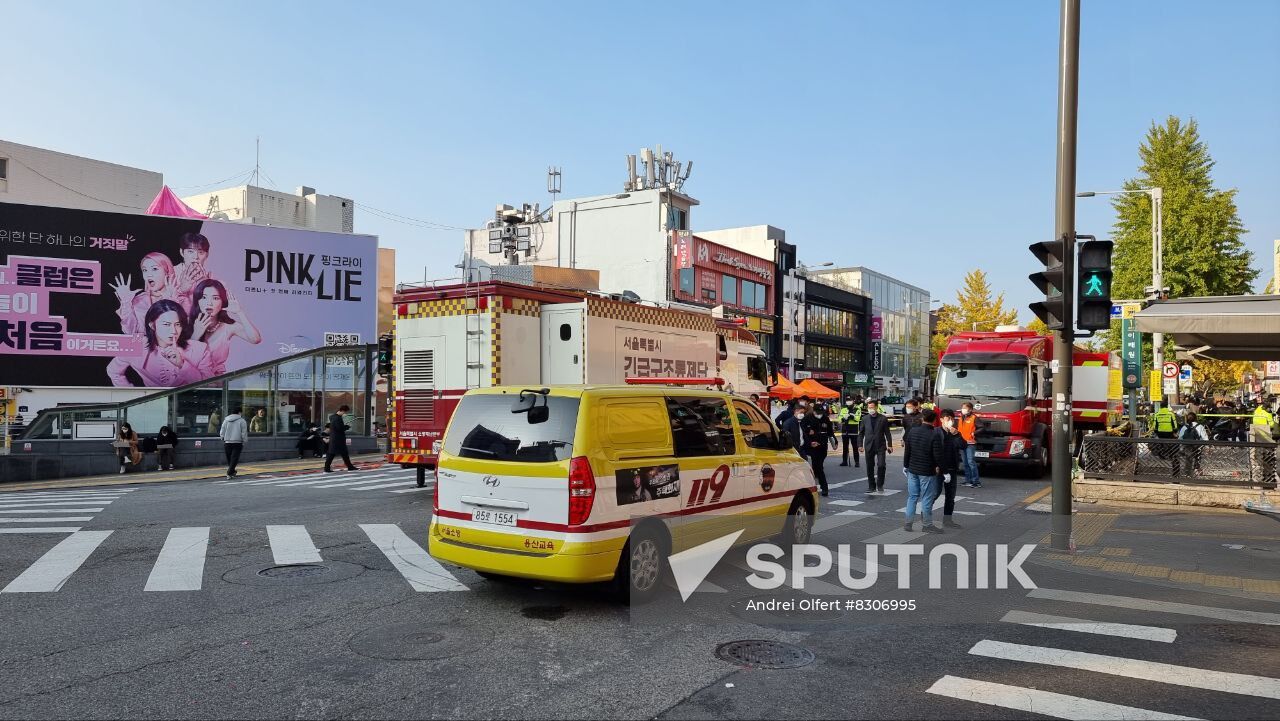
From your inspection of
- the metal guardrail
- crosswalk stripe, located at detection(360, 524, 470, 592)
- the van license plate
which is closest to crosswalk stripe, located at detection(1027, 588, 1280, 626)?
the van license plate

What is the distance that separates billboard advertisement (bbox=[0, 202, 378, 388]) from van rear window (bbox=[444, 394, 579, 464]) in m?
29.9

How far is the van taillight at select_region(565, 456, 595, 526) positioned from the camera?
677 cm

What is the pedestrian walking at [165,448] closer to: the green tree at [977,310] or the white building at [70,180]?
the white building at [70,180]

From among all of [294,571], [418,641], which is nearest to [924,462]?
[418,641]

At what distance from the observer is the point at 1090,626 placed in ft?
22.5

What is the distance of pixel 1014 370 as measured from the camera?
1895 cm

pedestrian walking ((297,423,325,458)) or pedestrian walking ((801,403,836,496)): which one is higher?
pedestrian walking ((801,403,836,496))

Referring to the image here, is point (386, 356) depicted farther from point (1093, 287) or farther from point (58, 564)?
point (1093, 287)

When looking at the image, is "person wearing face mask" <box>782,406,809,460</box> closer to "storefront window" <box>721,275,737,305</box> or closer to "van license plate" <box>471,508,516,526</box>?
"van license plate" <box>471,508,516,526</box>

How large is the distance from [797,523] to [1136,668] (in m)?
4.34

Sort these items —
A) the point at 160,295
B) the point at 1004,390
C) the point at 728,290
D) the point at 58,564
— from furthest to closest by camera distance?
1. the point at 728,290
2. the point at 160,295
3. the point at 1004,390
4. the point at 58,564

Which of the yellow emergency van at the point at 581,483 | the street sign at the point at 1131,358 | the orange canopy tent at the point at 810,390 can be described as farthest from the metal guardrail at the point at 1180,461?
the orange canopy tent at the point at 810,390

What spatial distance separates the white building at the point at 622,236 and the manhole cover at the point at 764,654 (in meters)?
44.7

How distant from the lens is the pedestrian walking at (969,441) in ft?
56.4
